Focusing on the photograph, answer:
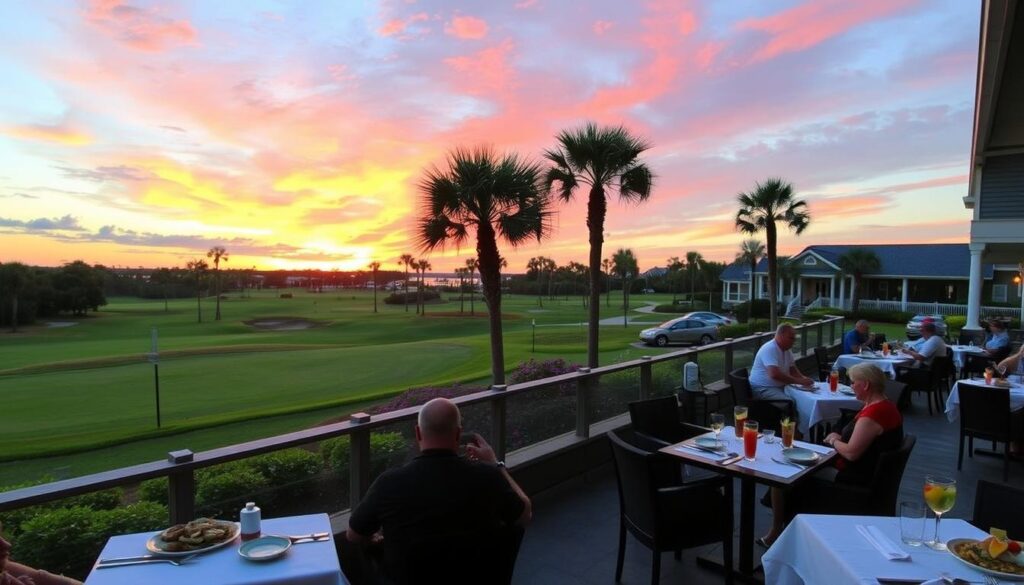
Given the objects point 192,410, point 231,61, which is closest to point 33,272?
point 192,410

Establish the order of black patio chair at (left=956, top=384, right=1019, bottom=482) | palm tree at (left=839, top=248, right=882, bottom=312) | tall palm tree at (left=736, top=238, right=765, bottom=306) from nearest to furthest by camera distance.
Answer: black patio chair at (left=956, top=384, right=1019, bottom=482), palm tree at (left=839, top=248, right=882, bottom=312), tall palm tree at (left=736, top=238, right=765, bottom=306)

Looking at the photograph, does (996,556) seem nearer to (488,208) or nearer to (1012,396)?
(1012,396)

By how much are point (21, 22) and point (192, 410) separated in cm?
1250

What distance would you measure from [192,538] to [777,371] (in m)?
6.18

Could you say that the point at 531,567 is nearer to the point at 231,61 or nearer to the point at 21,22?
the point at 21,22

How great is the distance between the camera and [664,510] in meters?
3.43

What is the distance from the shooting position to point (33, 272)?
67.0 meters

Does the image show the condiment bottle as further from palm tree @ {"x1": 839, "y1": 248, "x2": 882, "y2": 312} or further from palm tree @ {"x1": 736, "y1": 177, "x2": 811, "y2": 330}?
palm tree @ {"x1": 839, "y1": 248, "x2": 882, "y2": 312}

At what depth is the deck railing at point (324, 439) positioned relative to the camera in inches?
93.1

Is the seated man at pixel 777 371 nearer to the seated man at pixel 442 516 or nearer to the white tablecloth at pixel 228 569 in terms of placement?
the seated man at pixel 442 516

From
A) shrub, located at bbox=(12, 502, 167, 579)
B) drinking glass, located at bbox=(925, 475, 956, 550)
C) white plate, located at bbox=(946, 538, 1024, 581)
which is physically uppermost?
drinking glass, located at bbox=(925, 475, 956, 550)

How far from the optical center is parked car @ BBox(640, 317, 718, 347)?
2817cm

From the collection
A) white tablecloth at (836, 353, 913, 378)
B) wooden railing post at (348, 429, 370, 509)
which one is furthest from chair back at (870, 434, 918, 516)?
white tablecloth at (836, 353, 913, 378)

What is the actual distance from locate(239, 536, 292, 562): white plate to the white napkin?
102 inches
